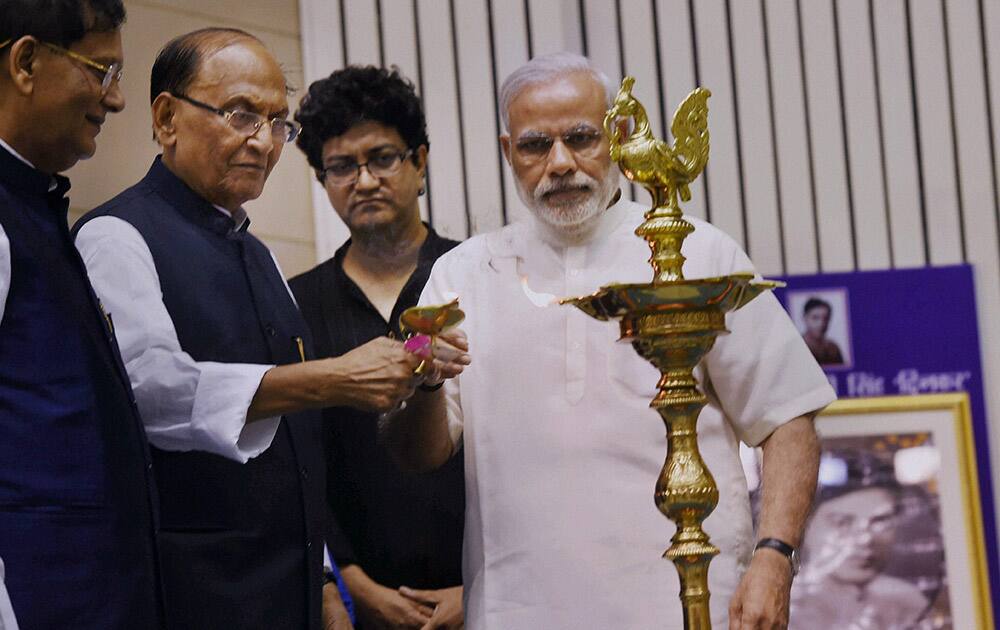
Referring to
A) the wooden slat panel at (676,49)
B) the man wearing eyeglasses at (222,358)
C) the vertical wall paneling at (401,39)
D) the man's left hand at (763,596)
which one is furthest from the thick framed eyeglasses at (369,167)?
the wooden slat panel at (676,49)

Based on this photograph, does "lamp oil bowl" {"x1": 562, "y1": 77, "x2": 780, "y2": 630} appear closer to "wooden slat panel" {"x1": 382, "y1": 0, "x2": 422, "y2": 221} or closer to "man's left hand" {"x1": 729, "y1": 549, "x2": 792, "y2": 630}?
"man's left hand" {"x1": 729, "y1": 549, "x2": 792, "y2": 630}

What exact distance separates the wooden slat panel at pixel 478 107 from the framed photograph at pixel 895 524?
124cm

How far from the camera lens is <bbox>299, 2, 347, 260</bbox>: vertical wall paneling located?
16.4 feet

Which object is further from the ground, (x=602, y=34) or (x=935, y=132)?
(x=602, y=34)

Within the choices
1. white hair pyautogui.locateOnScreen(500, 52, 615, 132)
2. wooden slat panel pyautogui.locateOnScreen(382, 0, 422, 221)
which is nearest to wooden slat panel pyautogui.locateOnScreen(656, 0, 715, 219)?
wooden slat panel pyautogui.locateOnScreen(382, 0, 422, 221)

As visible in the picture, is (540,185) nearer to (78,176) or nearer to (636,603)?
(636,603)

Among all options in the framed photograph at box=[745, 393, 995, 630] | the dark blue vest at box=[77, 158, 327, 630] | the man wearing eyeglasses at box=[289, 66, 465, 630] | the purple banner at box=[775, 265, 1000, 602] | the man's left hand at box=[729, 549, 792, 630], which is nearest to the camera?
the man's left hand at box=[729, 549, 792, 630]

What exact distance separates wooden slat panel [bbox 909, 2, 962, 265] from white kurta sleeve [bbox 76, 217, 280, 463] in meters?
3.09

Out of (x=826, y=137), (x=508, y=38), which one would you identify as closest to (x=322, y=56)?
(x=508, y=38)

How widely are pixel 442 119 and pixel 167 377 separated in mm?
2824

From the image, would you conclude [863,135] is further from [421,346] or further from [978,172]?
[421,346]

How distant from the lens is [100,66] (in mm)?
2258

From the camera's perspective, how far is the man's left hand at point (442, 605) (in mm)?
3213

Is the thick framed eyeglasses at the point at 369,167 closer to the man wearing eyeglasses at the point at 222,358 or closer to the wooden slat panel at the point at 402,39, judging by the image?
the man wearing eyeglasses at the point at 222,358
